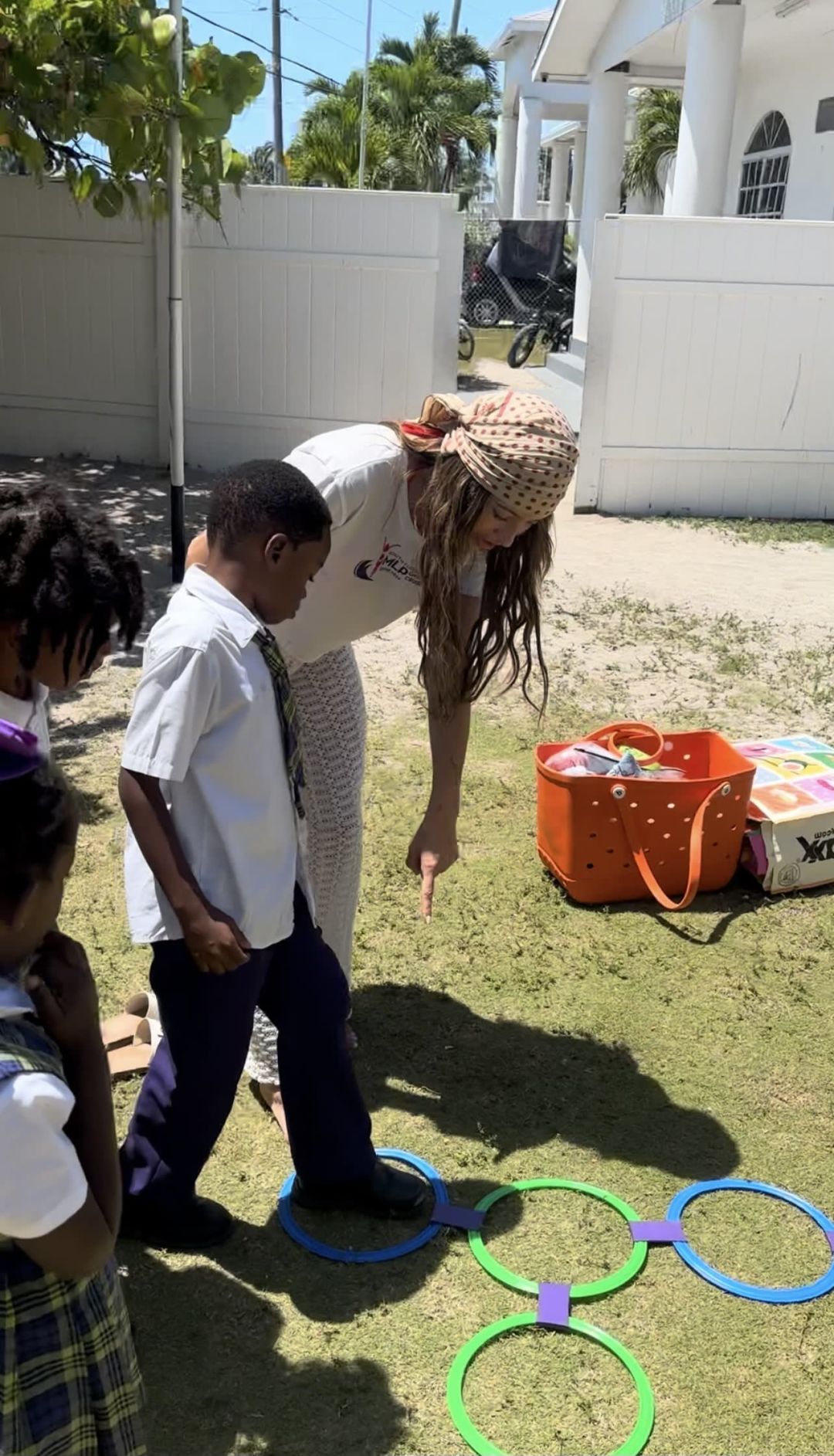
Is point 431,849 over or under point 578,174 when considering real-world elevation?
under

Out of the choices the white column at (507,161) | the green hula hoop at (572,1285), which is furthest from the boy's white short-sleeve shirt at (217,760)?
the white column at (507,161)

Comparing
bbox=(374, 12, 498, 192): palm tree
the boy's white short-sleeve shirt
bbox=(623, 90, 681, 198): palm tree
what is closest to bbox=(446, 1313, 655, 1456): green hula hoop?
the boy's white short-sleeve shirt

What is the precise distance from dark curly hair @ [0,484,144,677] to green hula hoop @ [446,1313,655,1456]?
1401 millimetres

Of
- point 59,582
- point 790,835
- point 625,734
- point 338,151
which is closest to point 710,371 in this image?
point 625,734

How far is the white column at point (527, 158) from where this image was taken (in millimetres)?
23078

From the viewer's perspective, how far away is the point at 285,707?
2.25 meters

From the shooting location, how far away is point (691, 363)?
356 inches

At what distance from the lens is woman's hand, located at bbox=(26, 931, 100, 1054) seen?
59.0 inches

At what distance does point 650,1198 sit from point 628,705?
317cm

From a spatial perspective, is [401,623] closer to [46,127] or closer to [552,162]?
[46,127]

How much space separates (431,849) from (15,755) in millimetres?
1494

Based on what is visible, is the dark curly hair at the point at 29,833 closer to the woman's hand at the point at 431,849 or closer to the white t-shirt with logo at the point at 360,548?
the white t-shirt with logo at the point at 360,548

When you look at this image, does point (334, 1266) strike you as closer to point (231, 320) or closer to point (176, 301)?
point (176, 301)

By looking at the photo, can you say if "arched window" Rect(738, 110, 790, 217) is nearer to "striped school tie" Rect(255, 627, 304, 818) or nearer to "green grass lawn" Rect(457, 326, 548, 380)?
"green grass lawn" Rect(457, 326, 548, 380)
